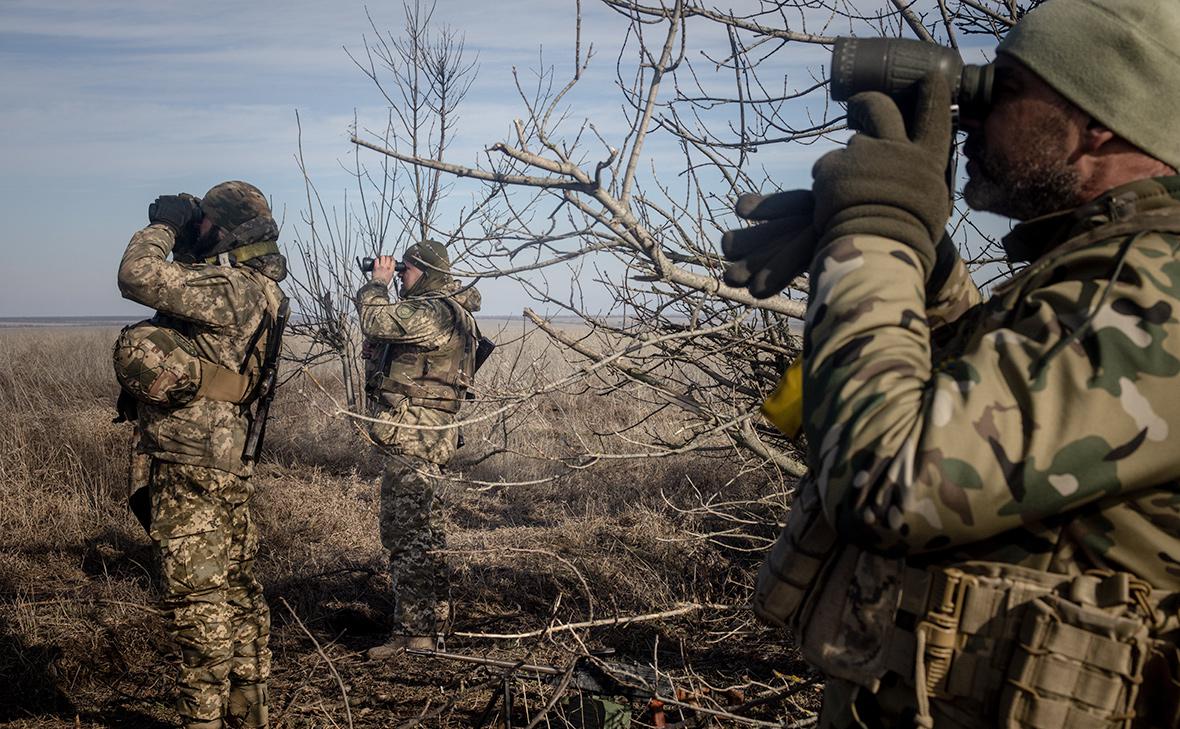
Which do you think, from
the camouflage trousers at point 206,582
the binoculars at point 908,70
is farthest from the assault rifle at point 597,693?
the binoculars at point 908,70

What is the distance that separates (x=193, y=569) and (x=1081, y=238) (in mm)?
3561

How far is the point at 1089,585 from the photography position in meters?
1.06

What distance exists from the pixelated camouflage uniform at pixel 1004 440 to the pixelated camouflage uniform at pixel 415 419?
4058 millimetres

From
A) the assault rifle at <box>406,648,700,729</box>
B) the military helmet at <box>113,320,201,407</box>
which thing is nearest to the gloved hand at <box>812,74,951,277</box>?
the assault rifle at <box>406,648,700,729</box>

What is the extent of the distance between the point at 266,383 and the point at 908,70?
3.65 m

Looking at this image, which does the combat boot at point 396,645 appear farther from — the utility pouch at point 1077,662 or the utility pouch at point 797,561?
the utility pouch at point 1077,662

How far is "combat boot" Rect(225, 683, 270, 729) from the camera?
3.89 meters

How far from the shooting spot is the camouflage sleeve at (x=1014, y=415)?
1006 millimetres

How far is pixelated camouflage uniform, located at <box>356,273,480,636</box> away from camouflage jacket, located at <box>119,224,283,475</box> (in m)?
1.16

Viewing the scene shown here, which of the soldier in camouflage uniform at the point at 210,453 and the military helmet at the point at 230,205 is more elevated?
the military helmet at the point at 230,205

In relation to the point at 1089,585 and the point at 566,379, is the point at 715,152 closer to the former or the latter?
the point at 566,379

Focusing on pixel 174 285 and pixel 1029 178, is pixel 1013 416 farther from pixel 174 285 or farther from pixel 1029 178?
pixel 174 285

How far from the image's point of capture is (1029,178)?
128 cm

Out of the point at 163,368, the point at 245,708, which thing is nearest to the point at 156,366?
the point at 163,368
